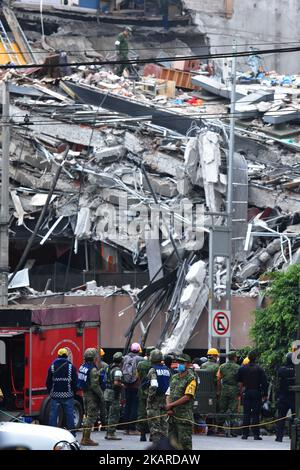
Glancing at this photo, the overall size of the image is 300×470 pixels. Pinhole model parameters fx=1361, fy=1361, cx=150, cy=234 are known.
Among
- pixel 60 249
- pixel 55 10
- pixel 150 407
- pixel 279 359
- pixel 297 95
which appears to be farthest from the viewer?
pixel 55 10

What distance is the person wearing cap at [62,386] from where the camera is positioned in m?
20.4

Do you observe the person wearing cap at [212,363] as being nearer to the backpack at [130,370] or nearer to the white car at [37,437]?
the backpack at [130,370]

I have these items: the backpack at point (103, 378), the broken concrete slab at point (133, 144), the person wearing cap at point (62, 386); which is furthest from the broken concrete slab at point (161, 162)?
the person wearing cap at point (62, 386)

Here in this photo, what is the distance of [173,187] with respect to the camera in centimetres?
3506

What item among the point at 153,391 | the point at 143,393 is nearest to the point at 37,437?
the point at 153,391

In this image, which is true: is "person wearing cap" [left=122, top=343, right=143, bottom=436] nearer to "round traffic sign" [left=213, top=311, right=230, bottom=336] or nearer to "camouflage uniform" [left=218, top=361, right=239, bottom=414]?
"camouflage uniform" [left=218, top=361, right=239, bottom=414]

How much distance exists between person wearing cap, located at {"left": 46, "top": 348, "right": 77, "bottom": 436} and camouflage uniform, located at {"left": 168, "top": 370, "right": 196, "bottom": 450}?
2660mm

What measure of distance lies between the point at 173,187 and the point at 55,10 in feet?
73.8

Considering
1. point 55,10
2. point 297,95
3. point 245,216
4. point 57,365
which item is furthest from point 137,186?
point 55,10

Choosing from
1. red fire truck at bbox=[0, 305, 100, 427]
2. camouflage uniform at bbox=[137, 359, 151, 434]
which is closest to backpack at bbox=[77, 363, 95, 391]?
red fire truck at bbox=[0, 305, 100, 427]

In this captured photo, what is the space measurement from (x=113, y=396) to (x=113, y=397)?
0.02 meters

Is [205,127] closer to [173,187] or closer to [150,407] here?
[173,187]

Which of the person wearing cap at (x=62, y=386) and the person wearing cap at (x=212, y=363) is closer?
the person wearing cap at (x=62, y=386)

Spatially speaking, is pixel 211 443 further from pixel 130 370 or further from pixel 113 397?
pixel 130 370
